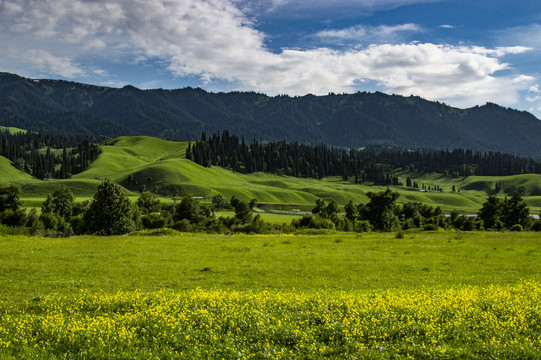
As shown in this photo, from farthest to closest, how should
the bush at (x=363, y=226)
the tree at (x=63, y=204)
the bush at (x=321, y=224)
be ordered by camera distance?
the tree at (x=63, y=204), the bush at (x=363, y=226), the bush at (x=321, y=224)

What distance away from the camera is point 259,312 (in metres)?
16.1

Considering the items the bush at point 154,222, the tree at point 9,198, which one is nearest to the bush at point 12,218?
the tree at point 9,198

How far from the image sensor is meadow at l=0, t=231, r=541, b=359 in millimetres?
13250

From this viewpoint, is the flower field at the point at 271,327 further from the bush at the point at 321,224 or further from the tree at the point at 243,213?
the tree at the point at 243,213

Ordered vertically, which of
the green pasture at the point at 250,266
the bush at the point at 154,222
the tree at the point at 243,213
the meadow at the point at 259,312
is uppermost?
the meadow at the point at 259,312

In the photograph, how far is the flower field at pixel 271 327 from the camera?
13.0 metres

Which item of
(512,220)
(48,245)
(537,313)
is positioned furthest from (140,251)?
(512,220)

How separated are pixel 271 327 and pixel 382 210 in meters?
87.1

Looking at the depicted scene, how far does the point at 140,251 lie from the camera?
4003 cm

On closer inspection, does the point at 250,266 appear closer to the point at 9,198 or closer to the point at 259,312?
the point at 259,312

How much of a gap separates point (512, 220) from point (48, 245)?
104m

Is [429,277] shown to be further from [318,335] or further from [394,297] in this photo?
[318,335]

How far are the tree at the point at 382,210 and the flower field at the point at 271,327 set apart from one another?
78798 millimetres

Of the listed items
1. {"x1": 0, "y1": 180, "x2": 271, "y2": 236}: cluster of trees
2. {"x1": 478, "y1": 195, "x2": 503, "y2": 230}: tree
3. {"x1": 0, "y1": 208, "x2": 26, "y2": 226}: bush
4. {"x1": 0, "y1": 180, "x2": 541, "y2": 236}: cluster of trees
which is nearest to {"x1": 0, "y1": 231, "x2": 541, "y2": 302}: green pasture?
{"x1": 0, "y1": 180, "x2": 271, "y2": 236}: cluster of trees
